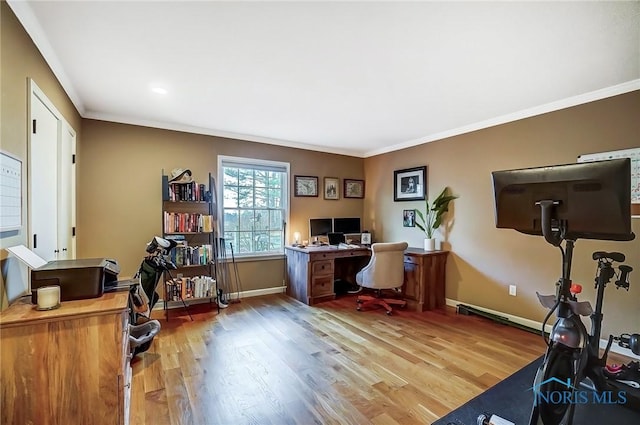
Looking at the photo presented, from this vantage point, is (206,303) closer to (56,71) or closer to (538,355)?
(56,71)

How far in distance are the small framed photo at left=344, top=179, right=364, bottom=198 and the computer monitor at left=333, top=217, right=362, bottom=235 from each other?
0.51m

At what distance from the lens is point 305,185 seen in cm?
506

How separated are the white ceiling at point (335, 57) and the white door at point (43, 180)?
0.47m

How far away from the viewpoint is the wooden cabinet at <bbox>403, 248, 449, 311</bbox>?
3.95m

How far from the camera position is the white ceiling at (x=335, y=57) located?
1779mm

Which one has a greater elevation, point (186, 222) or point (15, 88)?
point (15, 88)

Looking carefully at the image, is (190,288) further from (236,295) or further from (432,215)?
(432,215)

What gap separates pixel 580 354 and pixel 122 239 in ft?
14.0

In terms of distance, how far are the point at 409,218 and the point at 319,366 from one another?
287 centimetres

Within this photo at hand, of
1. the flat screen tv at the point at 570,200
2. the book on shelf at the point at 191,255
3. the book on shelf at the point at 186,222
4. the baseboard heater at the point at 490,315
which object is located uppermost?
the flat screen tv at the point at 570,200

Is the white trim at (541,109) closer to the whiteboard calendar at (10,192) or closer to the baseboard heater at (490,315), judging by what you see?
the baseboard heater at (490,315)

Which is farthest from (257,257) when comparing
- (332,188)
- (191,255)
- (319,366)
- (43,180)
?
(43,180)

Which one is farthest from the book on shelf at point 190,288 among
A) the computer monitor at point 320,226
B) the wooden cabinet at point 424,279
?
the wooden cabinet at point 424,279

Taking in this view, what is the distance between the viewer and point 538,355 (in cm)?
271
